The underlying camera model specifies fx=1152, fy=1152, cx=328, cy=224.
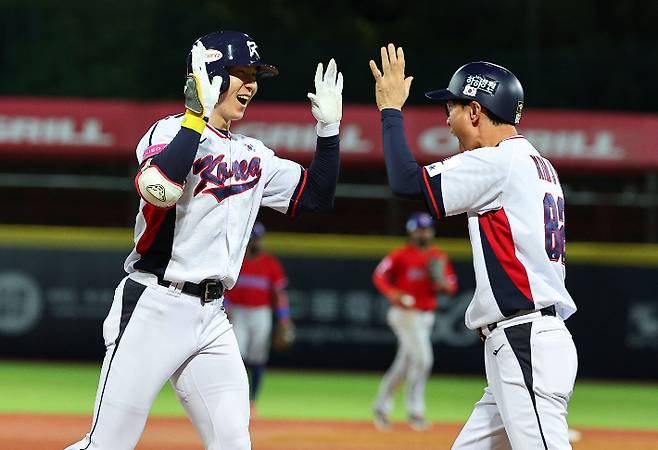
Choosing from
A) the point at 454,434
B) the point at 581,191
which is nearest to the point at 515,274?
the point at 454,434

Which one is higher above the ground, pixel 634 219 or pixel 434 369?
pixel 634 219

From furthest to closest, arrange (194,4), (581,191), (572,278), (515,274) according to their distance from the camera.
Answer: (194,4) → (581,191) → (572,278) → (515,274)

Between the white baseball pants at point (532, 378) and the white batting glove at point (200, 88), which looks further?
the white batting glove at point (200, 88)

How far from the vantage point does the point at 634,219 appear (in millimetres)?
19547

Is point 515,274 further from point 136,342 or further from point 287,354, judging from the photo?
point 287,354

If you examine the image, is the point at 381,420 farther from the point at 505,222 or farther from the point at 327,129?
the point at 505,222

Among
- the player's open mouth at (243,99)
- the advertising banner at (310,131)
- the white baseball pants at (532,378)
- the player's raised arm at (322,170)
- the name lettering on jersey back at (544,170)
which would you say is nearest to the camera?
the white baseball pants at (532,378)

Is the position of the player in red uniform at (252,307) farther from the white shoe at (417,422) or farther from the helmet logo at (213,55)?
the helmet logo at (213,55)

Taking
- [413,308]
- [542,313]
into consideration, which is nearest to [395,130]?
[542,313]

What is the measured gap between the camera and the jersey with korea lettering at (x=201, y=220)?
4.98 meters

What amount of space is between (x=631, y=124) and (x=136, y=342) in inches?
627

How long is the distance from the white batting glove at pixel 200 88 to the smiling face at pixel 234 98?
205 millimetres

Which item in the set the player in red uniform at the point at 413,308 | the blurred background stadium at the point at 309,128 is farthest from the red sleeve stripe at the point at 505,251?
the blurred background stadium at the point at 309,128

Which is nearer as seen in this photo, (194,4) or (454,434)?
(454,434)
